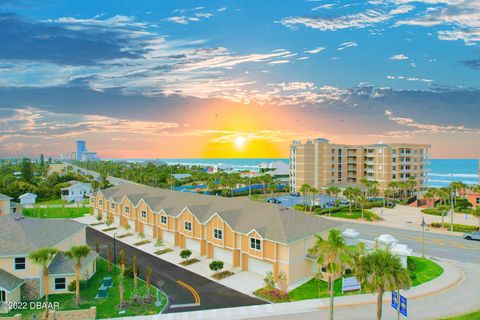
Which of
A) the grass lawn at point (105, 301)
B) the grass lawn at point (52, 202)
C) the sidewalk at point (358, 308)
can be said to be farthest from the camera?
the grass lawn at point (52, 202)

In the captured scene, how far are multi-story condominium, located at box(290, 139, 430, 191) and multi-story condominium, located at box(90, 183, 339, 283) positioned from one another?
205 ft

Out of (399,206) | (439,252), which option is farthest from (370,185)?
(439,252)

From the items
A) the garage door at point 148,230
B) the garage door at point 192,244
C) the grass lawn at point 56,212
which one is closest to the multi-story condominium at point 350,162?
the garage door at point 148,230

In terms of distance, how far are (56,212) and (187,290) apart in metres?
59.1

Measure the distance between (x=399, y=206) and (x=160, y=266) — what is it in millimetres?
66932

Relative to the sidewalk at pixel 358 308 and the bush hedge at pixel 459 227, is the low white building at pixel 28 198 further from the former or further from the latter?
the bush hedge at pixel 459 227

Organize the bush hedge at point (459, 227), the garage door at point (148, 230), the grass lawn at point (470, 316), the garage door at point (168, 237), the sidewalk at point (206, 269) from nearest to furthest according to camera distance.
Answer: the grass lawn at point (470, 316), the sidewalk at point (206, 269), the garage door at point (168, 237), the garage door at point (148, 230), the bush hedge at point (459, 227)

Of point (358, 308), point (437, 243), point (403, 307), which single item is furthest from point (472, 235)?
point (403, 307)

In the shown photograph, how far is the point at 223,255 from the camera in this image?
41625 mm

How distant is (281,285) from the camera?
32.4 m

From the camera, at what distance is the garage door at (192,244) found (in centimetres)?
4562

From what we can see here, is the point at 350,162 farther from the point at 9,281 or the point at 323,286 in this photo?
the point at 9,281

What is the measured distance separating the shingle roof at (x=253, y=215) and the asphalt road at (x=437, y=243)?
8.81 meters

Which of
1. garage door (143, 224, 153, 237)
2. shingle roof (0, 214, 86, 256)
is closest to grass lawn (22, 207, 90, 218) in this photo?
garage door (143, 224, 153, 237)
